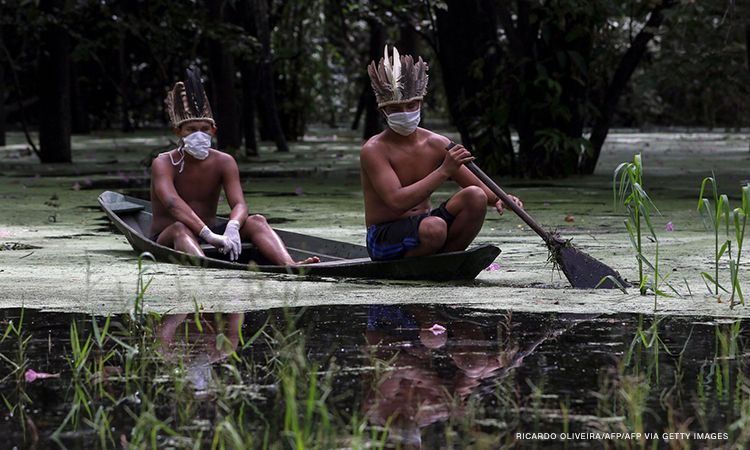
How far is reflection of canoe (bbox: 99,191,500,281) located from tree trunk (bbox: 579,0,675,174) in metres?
5.45

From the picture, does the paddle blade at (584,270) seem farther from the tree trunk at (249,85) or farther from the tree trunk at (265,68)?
the tree trunk at (249,85)

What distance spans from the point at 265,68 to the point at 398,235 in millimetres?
10492

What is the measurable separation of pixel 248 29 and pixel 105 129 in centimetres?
1084

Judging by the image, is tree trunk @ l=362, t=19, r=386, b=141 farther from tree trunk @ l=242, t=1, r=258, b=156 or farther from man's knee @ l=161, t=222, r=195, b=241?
man's knee @ l=161, t=222, r=195, b=241

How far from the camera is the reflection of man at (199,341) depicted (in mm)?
3477

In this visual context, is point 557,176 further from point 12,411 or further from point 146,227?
point 12,411

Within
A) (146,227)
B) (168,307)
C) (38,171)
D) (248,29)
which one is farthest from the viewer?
(248,29)

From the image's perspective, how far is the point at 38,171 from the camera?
1281 cm

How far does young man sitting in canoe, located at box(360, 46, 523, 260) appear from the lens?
5.15 metres

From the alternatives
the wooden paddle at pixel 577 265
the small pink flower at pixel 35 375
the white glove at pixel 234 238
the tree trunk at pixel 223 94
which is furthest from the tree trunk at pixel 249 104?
the small pink flower at pixel 35 375

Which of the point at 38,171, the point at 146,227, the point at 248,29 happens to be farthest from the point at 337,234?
the point at 248,29

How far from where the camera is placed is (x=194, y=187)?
6156mm

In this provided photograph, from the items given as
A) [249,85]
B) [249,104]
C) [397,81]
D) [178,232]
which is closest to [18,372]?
[397,81]

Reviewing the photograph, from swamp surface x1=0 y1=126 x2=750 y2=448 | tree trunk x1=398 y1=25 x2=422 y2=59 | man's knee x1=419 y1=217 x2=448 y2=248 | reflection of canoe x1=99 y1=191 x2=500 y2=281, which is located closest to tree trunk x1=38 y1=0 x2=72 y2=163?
tree trunk x1=398 y1=25 x2=422 y2=59
